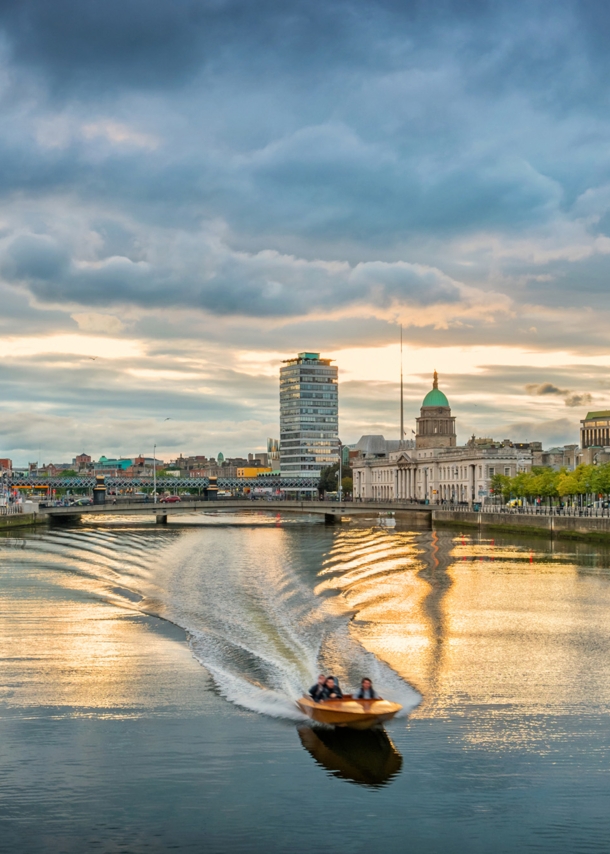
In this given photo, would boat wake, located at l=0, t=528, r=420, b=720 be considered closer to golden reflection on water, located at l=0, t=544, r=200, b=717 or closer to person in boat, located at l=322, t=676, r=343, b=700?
person in boat, located at l=322, t=676, r=343, b=700

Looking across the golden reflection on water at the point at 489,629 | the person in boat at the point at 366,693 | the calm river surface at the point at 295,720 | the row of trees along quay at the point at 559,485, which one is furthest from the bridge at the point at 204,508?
the person in boat at the point at 366,693

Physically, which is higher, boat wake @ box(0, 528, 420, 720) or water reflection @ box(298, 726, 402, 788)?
boat wake @ box(0, 528, 420, 720)

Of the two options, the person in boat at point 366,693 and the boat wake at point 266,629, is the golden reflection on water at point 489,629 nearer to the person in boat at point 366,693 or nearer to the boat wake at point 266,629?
the boat wake at point 266,629

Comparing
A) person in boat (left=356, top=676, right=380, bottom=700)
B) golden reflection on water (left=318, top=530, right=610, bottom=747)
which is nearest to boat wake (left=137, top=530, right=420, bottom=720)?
golden reflection on water (left=318, top=530, right=610, bottom=747)

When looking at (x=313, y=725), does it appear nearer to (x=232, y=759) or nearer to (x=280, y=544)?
(x=232, y=759)

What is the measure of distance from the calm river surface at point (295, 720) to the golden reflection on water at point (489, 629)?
185 millimetres

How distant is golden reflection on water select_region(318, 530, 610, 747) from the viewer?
121 ft

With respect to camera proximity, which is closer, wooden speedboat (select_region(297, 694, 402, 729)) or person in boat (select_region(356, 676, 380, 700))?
wooden speedboat (select_region(297, 694, 402, 729))

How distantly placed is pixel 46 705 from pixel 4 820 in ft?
33.5

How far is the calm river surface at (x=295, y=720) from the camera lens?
2558 centimetres

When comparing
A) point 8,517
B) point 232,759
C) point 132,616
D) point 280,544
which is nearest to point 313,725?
point 232,759

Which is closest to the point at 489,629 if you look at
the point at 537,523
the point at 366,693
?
the point at 366,693

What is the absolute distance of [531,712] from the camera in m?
35.5

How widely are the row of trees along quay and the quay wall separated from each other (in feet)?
242
